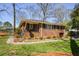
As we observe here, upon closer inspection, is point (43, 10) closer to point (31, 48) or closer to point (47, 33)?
point (47, 33)

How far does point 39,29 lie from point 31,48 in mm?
253

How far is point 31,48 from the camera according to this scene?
2713 millimetres

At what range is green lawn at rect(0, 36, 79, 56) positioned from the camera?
2.70m

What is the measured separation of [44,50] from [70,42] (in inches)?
13.2

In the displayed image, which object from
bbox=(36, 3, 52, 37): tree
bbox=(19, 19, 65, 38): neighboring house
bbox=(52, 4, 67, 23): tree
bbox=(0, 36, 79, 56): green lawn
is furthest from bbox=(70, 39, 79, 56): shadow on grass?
bbox=(36, 3, 52, 37): tree

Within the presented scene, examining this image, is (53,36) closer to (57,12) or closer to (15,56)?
(57,12)

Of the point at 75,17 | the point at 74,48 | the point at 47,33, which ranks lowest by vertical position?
the point at 74,48

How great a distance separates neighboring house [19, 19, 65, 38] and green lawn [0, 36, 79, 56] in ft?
0.36

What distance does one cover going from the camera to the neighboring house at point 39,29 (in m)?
2.71

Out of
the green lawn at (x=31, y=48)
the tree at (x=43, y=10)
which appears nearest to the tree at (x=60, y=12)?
the tree at (x=43, y=10)

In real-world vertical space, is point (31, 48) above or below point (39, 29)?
below

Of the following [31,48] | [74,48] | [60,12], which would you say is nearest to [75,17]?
[60,12]

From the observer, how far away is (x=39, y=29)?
2742 mm

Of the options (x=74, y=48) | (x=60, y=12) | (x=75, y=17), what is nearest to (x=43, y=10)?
(x=60, y=12)
